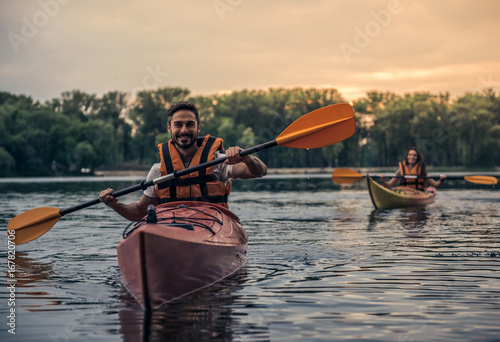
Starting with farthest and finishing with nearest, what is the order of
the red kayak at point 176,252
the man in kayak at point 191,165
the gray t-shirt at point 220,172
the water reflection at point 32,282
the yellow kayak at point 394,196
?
the yellow kayak at point 394,196 < the gray t-shirt at point 220,172 < the man in kayak at point 191,165 < the water reflection at point 32,282 < the red kayak at point 176,252

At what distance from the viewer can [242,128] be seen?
84.4m

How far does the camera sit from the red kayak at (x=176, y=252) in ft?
17.2

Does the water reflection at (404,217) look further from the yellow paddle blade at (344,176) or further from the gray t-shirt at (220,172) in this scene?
the gray t-shirt at (220,172)

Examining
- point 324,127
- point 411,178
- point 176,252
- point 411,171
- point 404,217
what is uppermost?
point 324,127

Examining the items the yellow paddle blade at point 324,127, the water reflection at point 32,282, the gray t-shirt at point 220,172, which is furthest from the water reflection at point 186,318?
the yellow paddle blade at point 324,127

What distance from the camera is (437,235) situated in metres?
10.8

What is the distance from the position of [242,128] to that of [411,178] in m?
67.5

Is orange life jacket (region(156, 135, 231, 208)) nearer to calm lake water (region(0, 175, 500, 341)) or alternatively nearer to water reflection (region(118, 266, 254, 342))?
calm lake water (region(0, 175, 500, 341))

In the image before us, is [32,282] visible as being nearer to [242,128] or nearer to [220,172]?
[220,172]

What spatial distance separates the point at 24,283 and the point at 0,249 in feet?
10.00

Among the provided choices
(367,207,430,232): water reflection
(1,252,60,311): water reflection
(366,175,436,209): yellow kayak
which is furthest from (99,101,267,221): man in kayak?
(366,175,436,209): yellow kayak

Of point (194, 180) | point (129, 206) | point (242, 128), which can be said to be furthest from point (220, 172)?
point (242, 128)

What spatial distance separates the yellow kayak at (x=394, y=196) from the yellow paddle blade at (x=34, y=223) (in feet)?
32.2

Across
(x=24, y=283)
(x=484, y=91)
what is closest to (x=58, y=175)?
(x=484, y=91)
